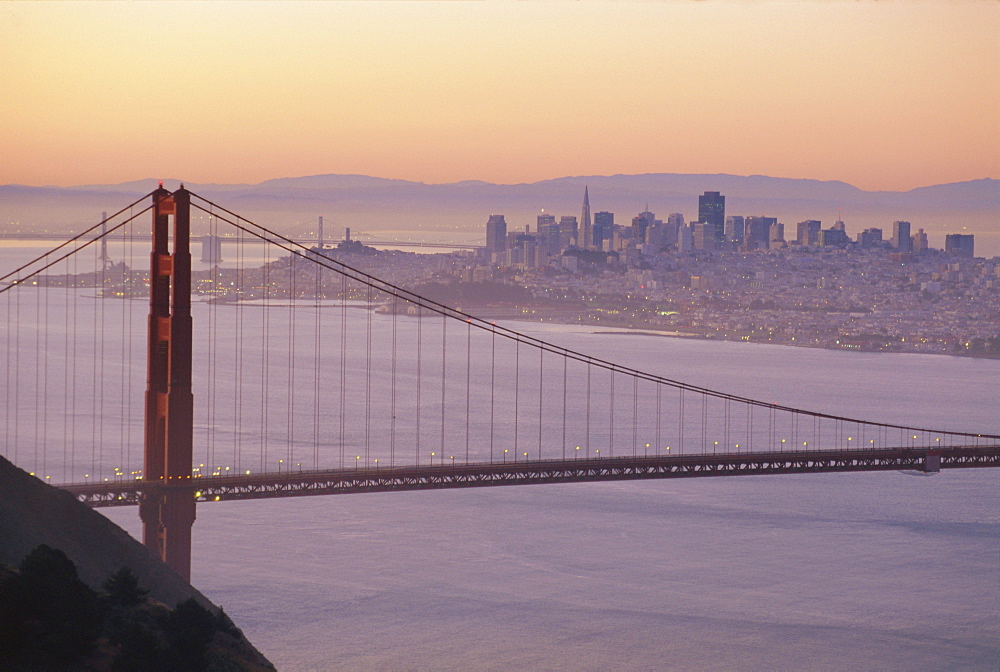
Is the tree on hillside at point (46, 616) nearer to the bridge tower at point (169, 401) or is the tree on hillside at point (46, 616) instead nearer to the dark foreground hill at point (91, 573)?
the dark foreground hill at point (91, 573)

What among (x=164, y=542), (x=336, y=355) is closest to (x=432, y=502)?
(x=164, y=542)

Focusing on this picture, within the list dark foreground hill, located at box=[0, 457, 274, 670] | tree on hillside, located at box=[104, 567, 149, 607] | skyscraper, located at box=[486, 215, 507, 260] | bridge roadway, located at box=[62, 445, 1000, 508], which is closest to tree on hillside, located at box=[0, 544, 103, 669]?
dark foreground hill, located at box=[0, 457, 274, 670]

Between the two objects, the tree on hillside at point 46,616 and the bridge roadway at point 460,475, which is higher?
the tree on hillside at point 46,616

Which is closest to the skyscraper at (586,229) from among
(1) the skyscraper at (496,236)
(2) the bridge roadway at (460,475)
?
(1) the skyscraper at (496,236)

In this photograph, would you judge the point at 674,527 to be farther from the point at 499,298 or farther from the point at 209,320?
the point at 499,298

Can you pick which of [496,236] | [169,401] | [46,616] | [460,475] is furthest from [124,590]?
[496,236]

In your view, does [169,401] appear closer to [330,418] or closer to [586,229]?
[330,418]
